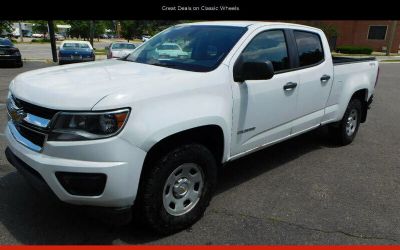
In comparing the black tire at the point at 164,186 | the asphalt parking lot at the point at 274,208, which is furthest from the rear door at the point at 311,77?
the black tire at the point at 164,186

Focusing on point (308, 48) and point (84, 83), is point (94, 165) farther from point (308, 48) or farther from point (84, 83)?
point (308, 48)

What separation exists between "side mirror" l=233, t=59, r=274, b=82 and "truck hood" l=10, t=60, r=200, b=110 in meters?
0.48

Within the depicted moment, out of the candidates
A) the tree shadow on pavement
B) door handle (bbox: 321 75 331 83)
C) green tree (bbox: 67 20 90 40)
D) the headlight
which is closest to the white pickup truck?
the headlight

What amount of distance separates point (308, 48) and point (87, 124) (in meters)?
3.08

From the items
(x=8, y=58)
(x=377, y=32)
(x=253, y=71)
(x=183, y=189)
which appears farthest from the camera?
(x=377, y=32)

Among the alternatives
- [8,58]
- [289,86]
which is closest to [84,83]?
[289,86]

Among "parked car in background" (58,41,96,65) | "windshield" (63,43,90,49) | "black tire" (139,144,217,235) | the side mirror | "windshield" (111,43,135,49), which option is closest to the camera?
"black tire" (139,144,217,235)

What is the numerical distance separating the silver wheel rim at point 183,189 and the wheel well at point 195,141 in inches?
8.2

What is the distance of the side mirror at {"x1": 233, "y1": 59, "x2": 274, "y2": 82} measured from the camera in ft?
10.3

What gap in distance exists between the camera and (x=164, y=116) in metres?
2.68

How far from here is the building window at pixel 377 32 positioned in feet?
152

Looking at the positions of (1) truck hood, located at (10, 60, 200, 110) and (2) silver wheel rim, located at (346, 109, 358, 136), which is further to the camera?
(2) silver wheel rim, located at (346, 109, 358, 136)

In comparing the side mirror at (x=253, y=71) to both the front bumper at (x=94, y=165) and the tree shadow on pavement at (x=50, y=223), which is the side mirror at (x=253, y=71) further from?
the tree shadow on pavement at (x=50, y=223)

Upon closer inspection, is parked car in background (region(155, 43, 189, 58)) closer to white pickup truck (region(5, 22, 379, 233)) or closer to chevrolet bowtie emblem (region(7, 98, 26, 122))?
white pickup truck (region(5, 22, 379, 233))
